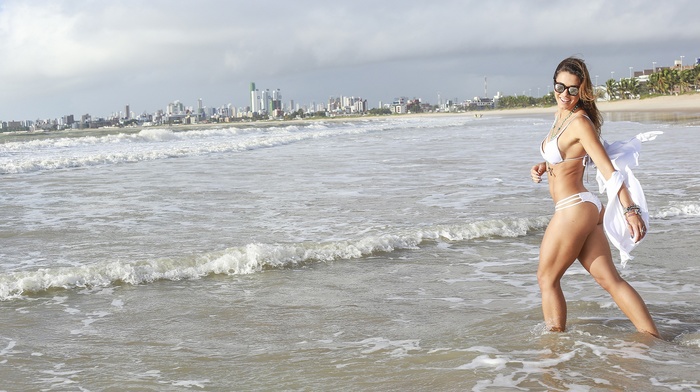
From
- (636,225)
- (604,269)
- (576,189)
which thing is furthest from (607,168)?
(604,269)

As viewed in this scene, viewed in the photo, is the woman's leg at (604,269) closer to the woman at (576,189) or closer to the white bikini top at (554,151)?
the woman at (576,189)

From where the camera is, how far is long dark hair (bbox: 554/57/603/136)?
163 inches

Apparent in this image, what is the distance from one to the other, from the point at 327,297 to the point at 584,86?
280cm

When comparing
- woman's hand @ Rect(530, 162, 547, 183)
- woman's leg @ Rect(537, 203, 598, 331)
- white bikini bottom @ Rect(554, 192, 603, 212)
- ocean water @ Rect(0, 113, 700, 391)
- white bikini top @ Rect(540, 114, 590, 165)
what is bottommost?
ocean water @ Rect(0, 113, 700, 391)

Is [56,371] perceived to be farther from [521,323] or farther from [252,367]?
[521,323]

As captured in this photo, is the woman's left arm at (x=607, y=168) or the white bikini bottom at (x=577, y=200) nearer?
the woman's left arm at (x=607, y=168)

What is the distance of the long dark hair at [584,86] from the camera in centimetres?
413

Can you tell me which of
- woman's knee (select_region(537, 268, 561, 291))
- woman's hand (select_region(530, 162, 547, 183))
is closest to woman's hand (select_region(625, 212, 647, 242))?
woman's knee (select_region(537, 268, 561, 291))

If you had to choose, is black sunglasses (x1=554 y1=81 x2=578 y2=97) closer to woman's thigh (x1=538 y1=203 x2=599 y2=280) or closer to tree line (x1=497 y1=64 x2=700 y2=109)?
woman's thigh (x1=538 y1=203 x2=599 y2=280)

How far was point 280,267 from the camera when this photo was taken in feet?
23.4

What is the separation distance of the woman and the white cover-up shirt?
4cm

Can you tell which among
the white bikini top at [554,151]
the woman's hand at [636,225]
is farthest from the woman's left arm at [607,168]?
the white bikini top at [554,151]

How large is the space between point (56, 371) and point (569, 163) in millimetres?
3287

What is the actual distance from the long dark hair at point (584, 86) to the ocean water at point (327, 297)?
140 cm
